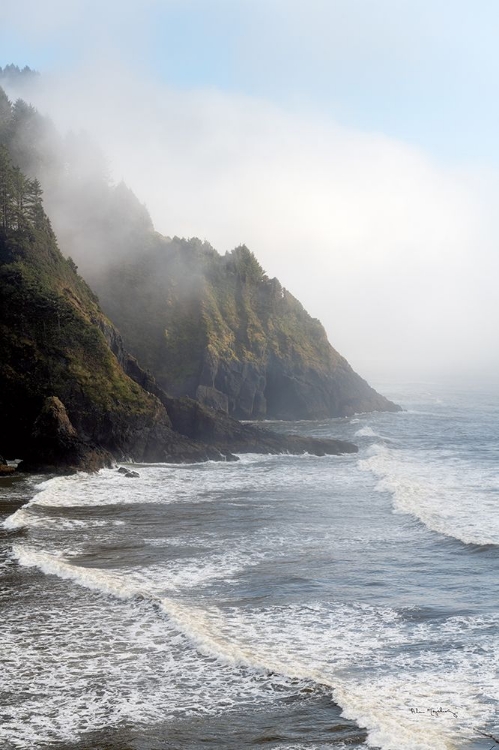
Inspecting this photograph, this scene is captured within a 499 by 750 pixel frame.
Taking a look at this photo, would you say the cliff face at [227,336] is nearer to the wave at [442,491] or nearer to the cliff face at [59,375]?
the cliff face at [59,375]

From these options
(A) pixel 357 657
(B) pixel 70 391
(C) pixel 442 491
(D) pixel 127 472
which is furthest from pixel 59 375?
(A) pixel 357 657

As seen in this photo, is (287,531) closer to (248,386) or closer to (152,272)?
(248,386)

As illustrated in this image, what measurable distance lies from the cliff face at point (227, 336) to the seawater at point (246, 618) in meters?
42.1

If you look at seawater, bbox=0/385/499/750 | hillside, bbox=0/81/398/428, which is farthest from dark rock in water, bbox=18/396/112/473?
hillside, bbox=0/81/398/428

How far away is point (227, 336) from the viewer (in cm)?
9531

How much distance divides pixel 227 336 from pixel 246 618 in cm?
7267

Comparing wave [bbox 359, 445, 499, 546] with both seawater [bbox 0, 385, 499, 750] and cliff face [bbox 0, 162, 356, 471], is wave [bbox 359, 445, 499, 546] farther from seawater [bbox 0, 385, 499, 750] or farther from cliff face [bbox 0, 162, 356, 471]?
cliff face [bbox 0, 162, 356, 471]

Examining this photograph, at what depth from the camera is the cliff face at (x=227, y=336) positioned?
89.2 metres

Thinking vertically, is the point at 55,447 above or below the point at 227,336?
below

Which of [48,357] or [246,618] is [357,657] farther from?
[48,357]

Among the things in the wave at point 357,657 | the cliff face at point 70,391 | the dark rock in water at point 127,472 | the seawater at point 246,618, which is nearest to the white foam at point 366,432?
the cliff face at point 70,391

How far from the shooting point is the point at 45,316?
194 ft

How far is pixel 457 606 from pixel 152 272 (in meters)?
80.1

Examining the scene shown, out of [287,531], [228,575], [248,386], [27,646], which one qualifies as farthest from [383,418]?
[27,646]
